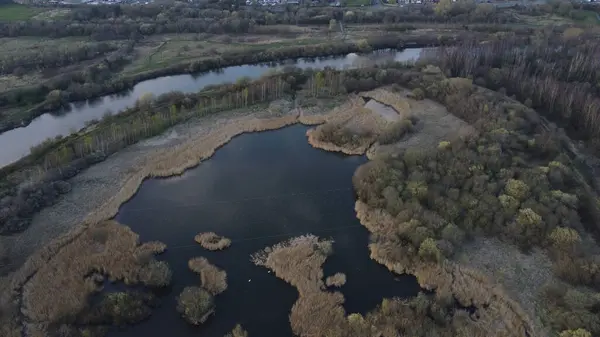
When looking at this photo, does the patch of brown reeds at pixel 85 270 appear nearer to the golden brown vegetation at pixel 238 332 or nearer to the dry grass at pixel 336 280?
the golden brown vegetation at pixel 238 332

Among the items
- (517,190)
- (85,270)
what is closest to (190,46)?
(85,270)

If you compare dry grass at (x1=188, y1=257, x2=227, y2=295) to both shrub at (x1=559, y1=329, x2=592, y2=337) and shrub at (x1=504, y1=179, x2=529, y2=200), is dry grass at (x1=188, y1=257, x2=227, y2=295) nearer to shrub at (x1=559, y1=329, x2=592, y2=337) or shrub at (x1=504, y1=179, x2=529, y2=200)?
shrub at (x1=559, y1=329, x2=592, y2=337)

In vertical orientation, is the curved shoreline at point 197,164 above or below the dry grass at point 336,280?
above

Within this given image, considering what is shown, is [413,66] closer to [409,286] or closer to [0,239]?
[409,286]

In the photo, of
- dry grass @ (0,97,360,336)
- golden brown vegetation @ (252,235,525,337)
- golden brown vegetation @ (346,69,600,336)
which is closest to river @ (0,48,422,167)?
dry grass @ (0,97,360,336)

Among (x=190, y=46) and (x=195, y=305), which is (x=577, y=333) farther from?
(x=190, y=46)

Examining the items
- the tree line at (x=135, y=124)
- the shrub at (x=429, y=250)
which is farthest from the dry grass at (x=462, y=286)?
the tree line at (x=135, y=124)
